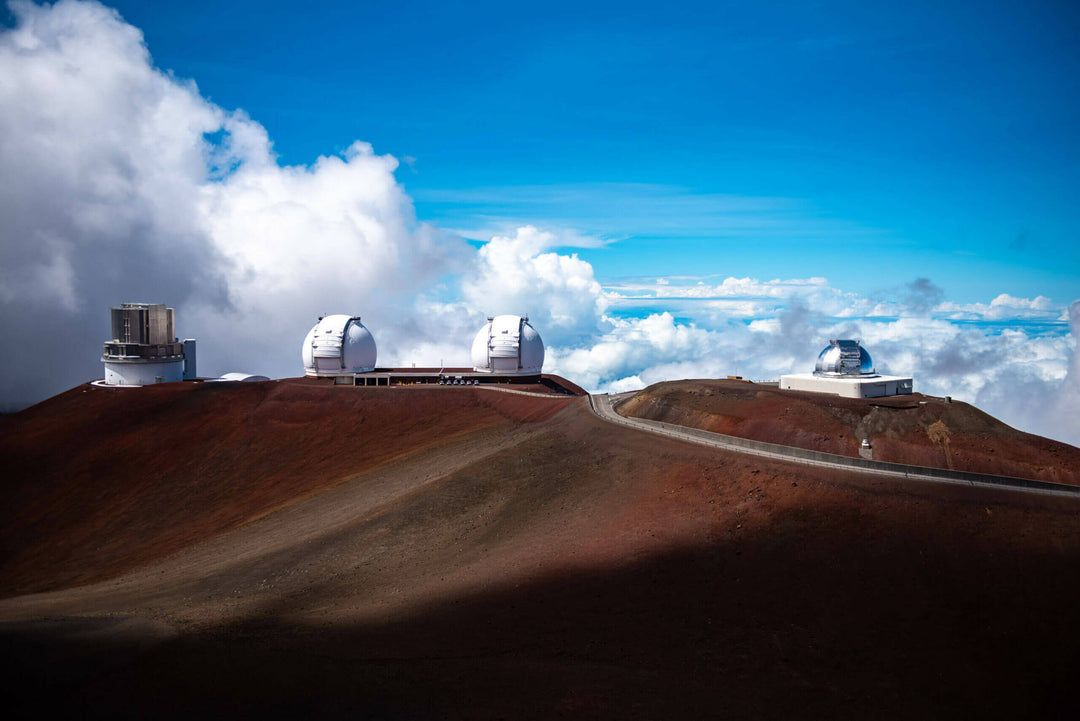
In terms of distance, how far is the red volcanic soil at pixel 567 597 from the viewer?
1334 cm

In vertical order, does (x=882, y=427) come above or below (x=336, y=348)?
below

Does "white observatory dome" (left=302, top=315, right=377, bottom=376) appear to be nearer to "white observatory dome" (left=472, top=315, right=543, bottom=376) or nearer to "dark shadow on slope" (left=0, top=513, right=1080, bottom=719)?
"white observatory dome" (left=472, top=315, right=543, bottom=376)

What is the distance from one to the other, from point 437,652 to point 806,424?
20.0 meters

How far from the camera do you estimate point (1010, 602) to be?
17.7 m

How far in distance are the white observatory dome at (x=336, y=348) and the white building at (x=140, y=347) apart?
982cm

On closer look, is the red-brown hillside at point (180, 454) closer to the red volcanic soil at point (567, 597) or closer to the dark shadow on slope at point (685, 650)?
the red volcanic soil at point (567, 597)

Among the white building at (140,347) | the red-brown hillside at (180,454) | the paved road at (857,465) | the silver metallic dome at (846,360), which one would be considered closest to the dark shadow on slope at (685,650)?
the paved road at (857,465)

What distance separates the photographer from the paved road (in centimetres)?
2194

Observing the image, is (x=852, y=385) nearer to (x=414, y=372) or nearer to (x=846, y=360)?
(x=846, y=360)

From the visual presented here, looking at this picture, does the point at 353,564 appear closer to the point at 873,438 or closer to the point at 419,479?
the point at 419,479

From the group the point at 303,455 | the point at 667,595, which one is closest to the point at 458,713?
the point at 667,595

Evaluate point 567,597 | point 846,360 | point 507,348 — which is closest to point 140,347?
point 507,348

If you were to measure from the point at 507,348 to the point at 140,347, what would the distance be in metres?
26.7

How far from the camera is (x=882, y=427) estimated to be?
28.5m
